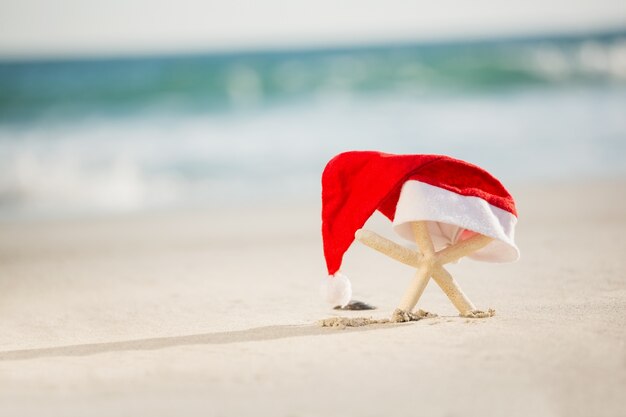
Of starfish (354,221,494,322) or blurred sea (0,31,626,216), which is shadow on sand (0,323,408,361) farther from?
blurred sea (0,31,626,216)

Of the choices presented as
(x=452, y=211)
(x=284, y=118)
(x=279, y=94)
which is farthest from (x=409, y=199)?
(x=279, y=94)

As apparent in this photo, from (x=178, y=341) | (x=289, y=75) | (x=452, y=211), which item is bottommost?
(x=178, y=341)

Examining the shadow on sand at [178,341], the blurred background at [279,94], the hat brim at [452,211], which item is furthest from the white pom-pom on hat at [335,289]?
the blurred background at [279,94]

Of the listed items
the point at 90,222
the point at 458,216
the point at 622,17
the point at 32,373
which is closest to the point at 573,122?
the point at 90,222

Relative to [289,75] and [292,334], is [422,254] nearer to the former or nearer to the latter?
[292,334]

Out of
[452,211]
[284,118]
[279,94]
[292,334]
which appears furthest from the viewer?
[279,94]

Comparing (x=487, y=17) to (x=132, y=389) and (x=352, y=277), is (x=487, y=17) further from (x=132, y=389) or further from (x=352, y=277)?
(x=132, y=389)

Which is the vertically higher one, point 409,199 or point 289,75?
point 289,75

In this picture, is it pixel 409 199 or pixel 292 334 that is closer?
pixel 409 199
